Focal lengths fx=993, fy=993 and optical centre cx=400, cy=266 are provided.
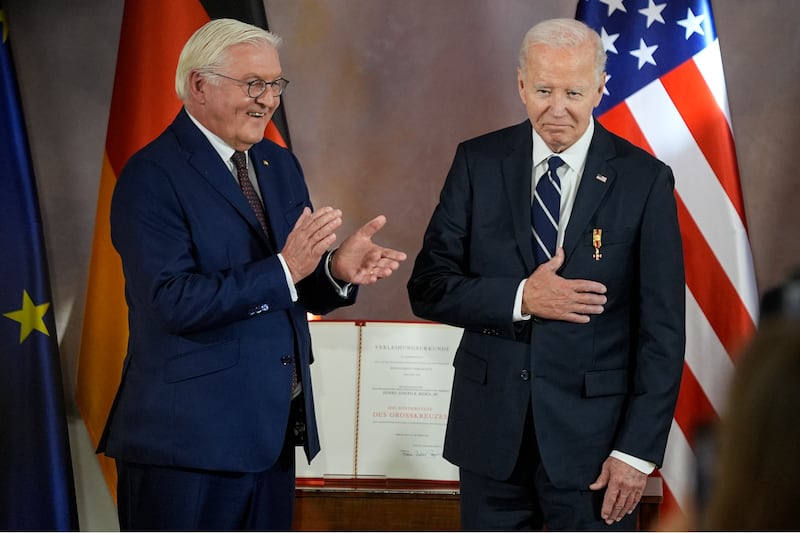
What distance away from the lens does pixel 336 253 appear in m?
2.52

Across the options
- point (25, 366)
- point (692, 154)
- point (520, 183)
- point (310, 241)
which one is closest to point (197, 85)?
point (310, 241)

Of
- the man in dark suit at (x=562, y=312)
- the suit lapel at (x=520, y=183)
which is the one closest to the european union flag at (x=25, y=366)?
the man in dark suit at (x=562, y=312)

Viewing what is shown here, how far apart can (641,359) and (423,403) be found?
107cm

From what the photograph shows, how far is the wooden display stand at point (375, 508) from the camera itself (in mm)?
3156

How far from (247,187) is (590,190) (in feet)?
2.81

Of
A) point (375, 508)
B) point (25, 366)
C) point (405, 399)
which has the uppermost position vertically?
point (25, 366)

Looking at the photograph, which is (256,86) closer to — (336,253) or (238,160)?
(238,160)

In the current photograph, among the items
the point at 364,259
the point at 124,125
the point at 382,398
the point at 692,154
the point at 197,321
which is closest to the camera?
the point at 197,321

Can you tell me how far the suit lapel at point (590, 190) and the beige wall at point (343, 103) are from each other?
141cm

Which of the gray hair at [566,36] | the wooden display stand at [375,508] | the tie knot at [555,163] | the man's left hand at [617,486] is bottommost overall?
the wooden display stand at [375,508]

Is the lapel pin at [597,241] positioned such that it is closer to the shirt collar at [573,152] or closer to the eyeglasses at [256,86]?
the shirt collar at [573,152]

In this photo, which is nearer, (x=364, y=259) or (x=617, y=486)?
(x=617, y=486)

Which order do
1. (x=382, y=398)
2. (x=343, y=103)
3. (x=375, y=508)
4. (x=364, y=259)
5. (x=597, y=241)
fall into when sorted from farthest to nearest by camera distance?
(x=343, y=103), (x=382, y=398), (x=375, y=508), (x=364, y=259), (x=597, y=241)

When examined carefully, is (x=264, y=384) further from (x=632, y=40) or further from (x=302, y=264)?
(x=632, y=40)
